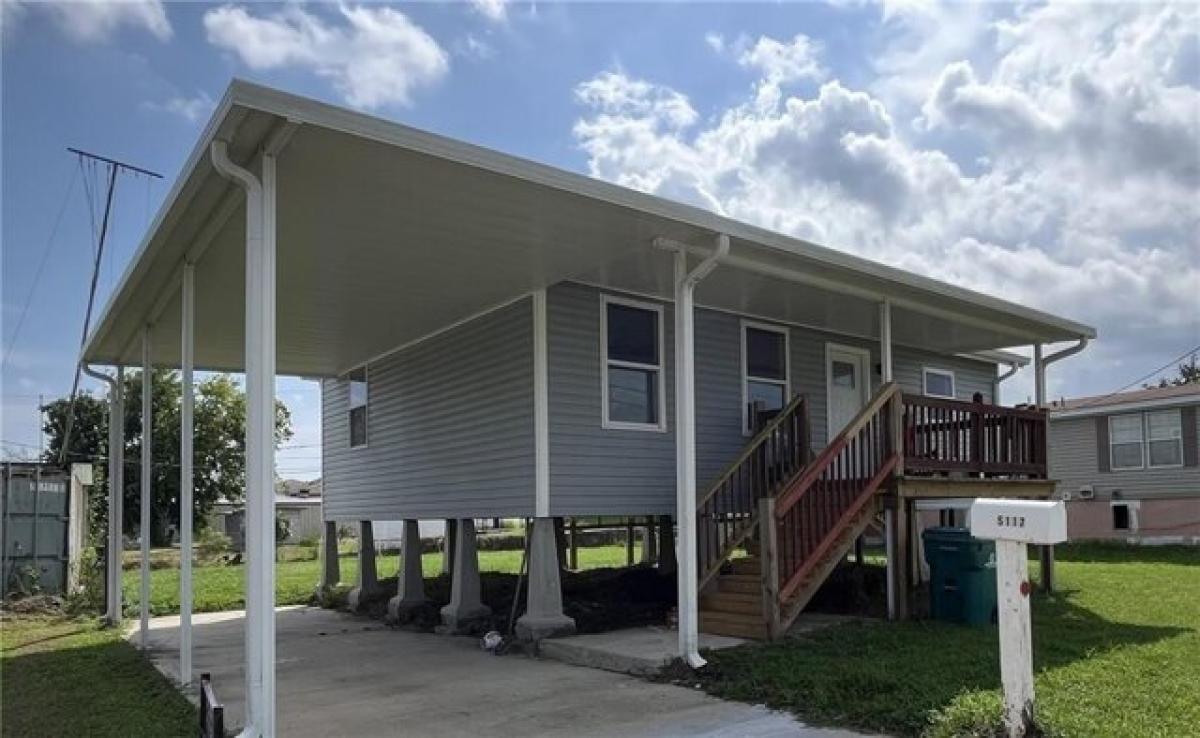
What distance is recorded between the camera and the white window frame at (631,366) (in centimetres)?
973

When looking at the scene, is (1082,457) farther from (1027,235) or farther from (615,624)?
(615,624)

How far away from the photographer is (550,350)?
9.36 m

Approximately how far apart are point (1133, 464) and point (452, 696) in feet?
64.4

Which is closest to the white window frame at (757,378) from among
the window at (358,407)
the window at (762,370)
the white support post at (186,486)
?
the window at (762,370)

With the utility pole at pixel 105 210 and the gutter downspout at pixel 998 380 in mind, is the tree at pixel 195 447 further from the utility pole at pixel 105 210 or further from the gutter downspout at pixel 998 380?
the gutter downspout at pixel 998 380

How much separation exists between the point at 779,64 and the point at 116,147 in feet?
46.3

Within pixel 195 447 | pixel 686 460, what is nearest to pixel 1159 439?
pixel 686 460

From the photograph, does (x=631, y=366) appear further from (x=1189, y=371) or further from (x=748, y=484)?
(x=1189, y=371)

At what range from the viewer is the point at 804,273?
890cm

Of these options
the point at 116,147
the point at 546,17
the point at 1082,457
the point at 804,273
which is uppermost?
the point at 116,147

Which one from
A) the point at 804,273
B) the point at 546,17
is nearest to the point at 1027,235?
the point at 804,273

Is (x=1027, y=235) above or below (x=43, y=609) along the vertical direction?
above

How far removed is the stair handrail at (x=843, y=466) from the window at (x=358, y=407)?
665 centimetres

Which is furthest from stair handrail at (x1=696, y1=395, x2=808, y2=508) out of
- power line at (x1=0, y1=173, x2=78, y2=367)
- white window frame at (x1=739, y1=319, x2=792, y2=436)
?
power line at (x1=0, y1=173, x2=78, y2=367)
